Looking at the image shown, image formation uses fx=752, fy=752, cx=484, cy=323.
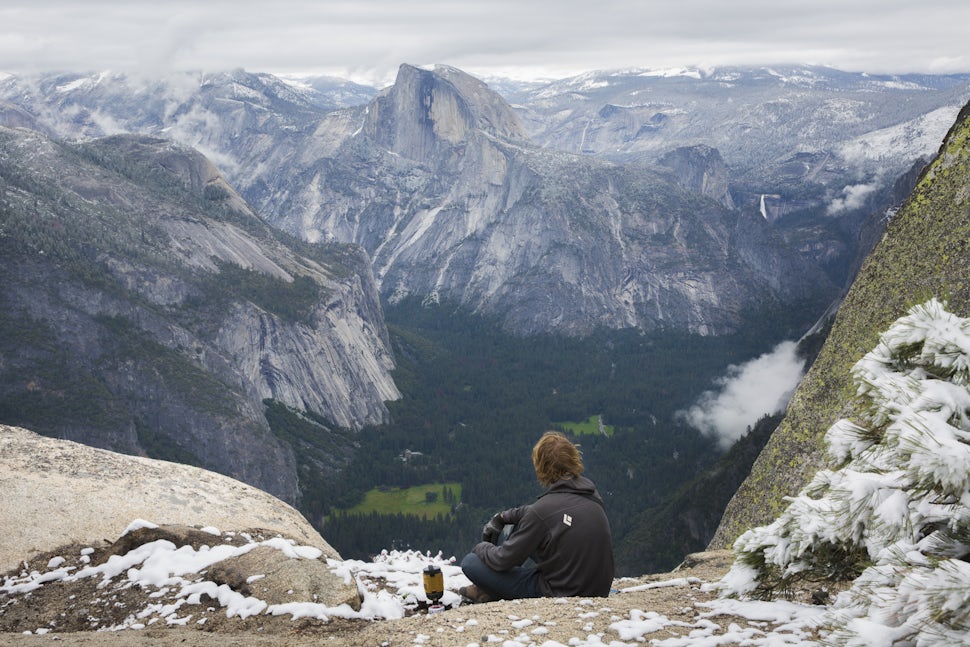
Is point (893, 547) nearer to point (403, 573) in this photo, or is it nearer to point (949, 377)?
point (949, 377)

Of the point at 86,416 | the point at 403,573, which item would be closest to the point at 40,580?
the point at 403,573

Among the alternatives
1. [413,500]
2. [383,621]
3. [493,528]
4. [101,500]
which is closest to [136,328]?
[413,500]

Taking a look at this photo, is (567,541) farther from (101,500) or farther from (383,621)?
(101,500)

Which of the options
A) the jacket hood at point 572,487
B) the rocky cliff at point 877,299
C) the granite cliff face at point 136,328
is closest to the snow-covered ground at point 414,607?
the jacket hood at point 572,487

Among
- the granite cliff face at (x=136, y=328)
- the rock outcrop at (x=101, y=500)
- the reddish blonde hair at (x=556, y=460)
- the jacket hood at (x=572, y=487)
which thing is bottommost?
the granite cliff face at (x=136, y=328)

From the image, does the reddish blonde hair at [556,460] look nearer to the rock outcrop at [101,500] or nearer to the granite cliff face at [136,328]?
the rock outcrop at [101,500]

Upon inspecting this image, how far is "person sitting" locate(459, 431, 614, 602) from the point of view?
1192cm

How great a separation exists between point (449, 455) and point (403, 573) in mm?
183310

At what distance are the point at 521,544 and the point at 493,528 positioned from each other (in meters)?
0.99

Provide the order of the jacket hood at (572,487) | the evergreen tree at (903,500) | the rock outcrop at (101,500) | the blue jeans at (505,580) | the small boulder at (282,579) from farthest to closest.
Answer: the rock outcrop at (101,500), the small boulder at (282,579), the blue jeans at (505,580), the jacket hood at (572,487), the evergreen tree at (903,500)

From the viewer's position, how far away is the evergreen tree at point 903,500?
5414 millimetres

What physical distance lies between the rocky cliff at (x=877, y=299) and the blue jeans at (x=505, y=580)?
681 centimetres

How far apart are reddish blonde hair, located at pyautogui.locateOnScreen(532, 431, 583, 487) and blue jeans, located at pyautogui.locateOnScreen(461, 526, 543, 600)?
143cm

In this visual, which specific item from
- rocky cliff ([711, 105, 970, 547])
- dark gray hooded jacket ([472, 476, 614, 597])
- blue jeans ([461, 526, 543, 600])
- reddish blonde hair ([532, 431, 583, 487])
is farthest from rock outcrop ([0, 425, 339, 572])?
rocky cliff ([711, 105, 970, 547])
